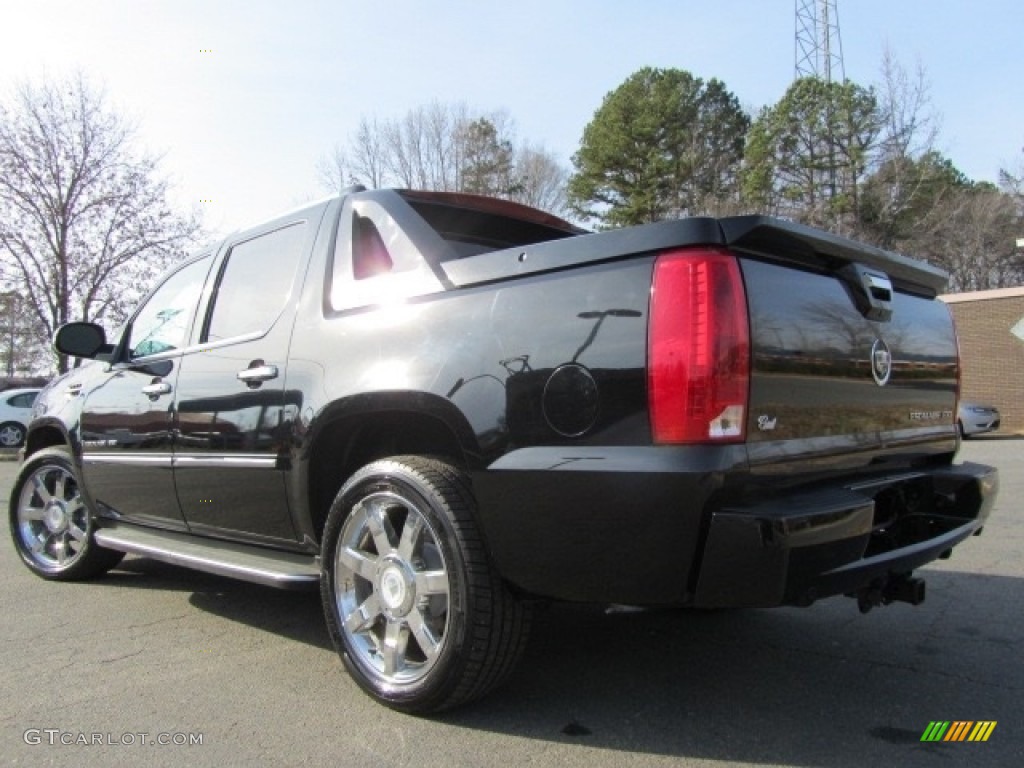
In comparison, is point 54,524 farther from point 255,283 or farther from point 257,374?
point 257,374

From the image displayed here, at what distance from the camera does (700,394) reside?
2.31 meters

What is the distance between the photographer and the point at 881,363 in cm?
291

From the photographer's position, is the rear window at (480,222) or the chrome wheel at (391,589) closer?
the chrome wheel at (391,589)

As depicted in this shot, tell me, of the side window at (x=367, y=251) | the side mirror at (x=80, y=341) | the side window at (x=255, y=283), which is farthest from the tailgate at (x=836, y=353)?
the side mirror at (x=80, y=341)

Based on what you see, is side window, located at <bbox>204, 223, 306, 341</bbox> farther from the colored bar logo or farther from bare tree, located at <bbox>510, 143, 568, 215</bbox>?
bare tree, located at <bbox>510, 143, 568, 215</bbox>

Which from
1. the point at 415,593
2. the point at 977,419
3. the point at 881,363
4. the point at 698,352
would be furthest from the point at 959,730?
the point at 977,419

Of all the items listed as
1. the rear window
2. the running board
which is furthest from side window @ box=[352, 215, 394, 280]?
the running board

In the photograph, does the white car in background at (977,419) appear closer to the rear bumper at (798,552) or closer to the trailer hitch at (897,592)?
the trailer hitch at (897,592)

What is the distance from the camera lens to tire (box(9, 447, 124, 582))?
4.96 meters

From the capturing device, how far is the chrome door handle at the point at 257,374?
346 cm

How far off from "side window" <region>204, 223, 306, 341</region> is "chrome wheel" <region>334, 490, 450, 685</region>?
1.13 m

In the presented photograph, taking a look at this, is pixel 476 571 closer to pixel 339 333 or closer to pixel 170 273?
pixel 339 333

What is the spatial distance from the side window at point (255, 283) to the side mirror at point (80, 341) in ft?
3.63

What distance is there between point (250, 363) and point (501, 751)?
193 cm
